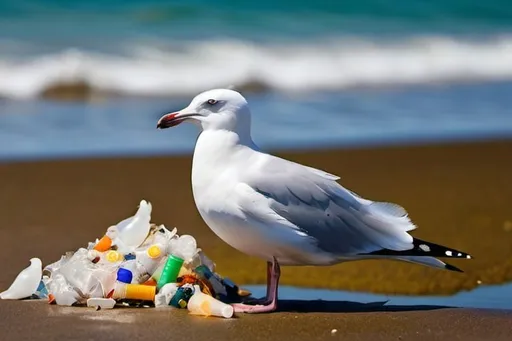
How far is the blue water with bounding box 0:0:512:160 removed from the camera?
10102 millimetres

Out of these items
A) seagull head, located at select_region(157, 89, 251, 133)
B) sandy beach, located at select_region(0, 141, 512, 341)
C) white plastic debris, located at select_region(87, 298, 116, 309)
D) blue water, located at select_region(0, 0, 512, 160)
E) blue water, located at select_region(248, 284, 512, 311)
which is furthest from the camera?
blue water, located at select_region(0, 0, 512, 160)

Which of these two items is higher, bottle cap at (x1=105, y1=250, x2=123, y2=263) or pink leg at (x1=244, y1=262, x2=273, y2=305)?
bottle cap at (x1=105, y1=250, x2=123, y2=263)

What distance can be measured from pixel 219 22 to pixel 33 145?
9020 mm

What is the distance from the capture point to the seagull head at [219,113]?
15.6ft

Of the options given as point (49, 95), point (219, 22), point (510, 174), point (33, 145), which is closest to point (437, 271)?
point (510, 174)

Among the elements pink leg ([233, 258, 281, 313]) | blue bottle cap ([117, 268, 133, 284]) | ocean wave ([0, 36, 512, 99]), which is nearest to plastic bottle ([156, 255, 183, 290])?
blue bottle cap ([117, 268, 133, 284])

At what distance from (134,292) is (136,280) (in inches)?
2.7

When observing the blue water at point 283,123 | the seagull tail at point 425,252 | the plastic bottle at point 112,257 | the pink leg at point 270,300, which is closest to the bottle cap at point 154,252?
the plastic bottle at point 112,257

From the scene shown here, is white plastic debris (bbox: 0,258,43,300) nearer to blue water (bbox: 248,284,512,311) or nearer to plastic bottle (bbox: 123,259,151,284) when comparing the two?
plastic bottle (bbox: 123,259,151,284)

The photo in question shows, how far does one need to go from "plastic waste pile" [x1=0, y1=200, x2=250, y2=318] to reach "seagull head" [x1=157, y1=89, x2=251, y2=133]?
0.48m

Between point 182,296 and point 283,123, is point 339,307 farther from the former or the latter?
point 283,123

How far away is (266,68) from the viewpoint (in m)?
14.9

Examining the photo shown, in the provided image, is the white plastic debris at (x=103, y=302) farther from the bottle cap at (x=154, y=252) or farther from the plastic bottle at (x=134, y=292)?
the bottle cap at (x=154, y=252)

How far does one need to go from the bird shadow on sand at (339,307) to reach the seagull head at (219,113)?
2.45 ft
